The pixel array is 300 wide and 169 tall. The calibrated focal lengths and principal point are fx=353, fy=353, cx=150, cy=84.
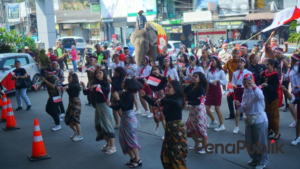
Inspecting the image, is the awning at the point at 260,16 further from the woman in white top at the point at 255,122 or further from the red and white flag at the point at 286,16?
the woman in white top at the point at 255,122

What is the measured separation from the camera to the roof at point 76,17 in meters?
47.1

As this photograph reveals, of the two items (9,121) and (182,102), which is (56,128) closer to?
(9,121)

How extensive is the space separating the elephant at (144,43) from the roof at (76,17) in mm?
33558

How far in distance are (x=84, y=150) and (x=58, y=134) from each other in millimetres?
1585

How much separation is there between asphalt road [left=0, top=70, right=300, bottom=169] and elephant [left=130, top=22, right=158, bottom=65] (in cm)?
398

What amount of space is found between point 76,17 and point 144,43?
38465 millimetres

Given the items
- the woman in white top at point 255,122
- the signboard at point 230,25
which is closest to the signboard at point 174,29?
the signboard at point 230,25

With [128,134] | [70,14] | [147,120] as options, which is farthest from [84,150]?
[70,14]

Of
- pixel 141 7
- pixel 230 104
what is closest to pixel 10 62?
pixel 230 104

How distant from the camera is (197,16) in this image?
109 feet

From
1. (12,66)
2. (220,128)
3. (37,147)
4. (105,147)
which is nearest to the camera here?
(37,147)

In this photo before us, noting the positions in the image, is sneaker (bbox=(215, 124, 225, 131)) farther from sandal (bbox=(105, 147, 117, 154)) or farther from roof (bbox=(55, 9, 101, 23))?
roof (bbox=(55, 9, 101, 23))

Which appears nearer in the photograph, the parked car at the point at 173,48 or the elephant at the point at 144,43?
the elephant at the point at 144,43

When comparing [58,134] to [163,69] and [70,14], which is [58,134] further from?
[70,14]
